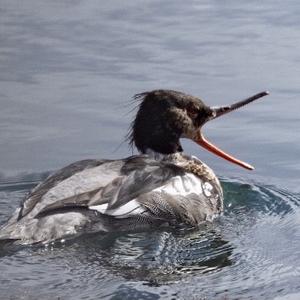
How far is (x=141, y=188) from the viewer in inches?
360

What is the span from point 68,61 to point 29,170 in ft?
8.58

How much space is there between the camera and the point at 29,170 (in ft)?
35.2

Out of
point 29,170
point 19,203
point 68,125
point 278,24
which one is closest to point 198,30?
point 278,24

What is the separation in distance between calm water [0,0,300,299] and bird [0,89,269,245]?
0.13m

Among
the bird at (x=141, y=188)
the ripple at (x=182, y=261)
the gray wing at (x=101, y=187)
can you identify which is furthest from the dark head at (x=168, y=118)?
the ripple at (x=182, y=261)

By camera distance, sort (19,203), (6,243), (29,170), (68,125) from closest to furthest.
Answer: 1. (6,243)
2. (19,203)
3. (29,170)
4. (68,125)

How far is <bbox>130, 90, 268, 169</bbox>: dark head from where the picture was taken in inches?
396

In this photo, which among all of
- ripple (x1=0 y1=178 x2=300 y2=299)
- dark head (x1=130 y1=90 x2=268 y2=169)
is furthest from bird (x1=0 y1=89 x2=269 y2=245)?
ripple (x1=0 y1=178 x2=300 y2=299)

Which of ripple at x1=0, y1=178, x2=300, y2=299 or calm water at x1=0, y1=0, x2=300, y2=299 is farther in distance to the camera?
calm water at x1=0, y1=0, x2=300, y2=299

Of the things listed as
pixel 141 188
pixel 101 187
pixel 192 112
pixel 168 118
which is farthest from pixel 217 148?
pixel 101 187

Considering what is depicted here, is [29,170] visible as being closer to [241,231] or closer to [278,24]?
[241,231]

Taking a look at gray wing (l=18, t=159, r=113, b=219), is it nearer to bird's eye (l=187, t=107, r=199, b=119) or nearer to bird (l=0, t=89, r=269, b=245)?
bird (l=0, t=89, r=269, b=245)

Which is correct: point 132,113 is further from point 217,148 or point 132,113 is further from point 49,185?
point 49,185

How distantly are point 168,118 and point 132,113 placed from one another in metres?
1.77
